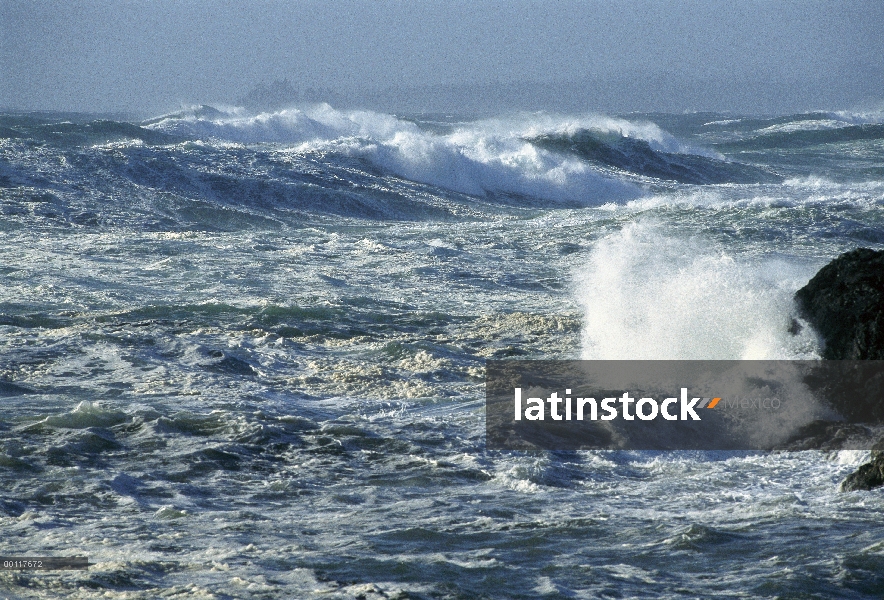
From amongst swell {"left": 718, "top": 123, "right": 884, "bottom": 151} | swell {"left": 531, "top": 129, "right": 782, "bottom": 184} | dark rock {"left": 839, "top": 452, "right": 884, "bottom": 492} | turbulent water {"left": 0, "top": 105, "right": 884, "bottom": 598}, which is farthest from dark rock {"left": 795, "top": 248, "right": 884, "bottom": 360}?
swell {"left": 718, "top": 123, "right": 884, "bottom": 151}

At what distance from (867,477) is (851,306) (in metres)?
1.79

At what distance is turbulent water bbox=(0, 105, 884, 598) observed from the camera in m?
3.89

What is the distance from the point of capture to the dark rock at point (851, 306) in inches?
236

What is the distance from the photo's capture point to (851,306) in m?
6.25

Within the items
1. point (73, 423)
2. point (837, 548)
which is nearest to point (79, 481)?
point (73, 423)

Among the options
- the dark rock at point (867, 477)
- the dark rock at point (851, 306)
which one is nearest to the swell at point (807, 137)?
the dark rock at point (851, 306)

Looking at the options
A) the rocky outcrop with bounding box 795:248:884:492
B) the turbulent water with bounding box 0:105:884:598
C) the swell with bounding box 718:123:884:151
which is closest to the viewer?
the turbulent water with bounding box 0:105:884:598

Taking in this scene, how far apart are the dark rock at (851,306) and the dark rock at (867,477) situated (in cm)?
131

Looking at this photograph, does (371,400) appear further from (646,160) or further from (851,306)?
(646,160)

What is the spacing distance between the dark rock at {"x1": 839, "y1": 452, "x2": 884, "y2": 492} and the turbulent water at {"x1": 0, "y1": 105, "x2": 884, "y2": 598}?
10 centimetres

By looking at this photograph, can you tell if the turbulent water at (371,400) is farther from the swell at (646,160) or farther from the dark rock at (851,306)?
the swell at (646,160)

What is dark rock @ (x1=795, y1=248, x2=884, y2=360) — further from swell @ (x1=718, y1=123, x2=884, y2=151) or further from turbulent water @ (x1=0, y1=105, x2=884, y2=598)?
swell @ (x1=718, y1=123, x2=884, y2=151)

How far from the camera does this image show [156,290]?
10.5m

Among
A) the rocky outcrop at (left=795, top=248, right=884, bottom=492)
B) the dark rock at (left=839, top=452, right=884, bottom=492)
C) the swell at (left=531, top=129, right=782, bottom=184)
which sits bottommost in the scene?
the dark rock at (left=839, top=452, right=884, bottom=492)
